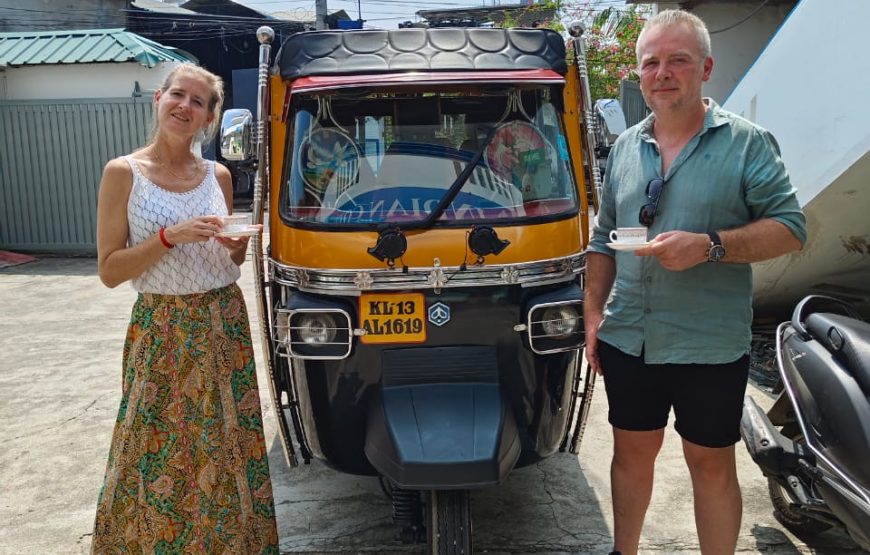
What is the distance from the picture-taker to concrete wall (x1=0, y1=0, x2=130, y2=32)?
18219mm

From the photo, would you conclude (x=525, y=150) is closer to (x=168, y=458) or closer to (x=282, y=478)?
(x=168, y=458)

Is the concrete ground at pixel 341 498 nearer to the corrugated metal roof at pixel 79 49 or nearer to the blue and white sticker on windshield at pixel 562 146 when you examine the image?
Answer: the blue and white sticker on windshield at pixel 562 146

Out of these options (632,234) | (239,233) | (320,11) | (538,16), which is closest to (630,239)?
(632,234)

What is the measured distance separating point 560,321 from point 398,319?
0.66m

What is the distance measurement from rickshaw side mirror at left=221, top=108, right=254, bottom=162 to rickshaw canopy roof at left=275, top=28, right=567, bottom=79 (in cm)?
31

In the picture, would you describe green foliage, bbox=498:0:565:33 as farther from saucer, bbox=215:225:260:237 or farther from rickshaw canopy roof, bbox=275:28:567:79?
saucer, bbox=215:225:260:237

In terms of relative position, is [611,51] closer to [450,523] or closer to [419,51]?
[419,51]

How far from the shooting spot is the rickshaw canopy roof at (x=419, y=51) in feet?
11.0

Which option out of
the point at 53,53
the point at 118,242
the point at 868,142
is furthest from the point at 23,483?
the point at 53,53

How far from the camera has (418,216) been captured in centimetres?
330

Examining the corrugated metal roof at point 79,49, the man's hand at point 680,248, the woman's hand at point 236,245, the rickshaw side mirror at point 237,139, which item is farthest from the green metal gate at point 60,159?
the man's hand at point 680,248

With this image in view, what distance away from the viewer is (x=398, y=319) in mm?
3160

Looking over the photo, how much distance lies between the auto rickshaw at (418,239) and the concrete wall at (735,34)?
279 inches

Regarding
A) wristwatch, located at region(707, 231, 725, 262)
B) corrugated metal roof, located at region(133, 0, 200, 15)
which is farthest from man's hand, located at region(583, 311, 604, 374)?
corrugated metal roof, located at region(133, 0, 200, 15)
